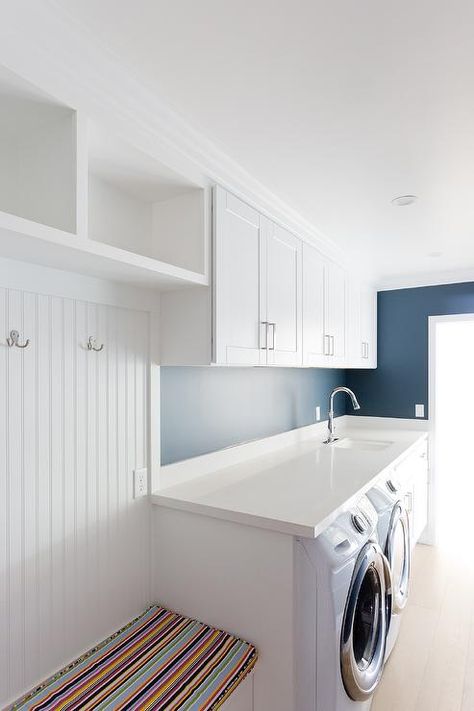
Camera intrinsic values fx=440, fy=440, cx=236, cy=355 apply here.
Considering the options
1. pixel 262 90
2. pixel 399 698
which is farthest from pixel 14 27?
pixel 399 698

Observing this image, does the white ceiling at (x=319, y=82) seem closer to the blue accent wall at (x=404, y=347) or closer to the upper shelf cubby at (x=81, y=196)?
the upper shelf cubby at (x=81, y=196)

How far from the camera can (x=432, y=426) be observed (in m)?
3.82

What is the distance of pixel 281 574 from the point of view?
4.97 ft

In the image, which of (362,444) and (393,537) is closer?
(393,537)

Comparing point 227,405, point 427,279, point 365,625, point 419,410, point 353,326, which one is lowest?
point 365,625

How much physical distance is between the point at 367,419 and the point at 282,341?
7.35ft

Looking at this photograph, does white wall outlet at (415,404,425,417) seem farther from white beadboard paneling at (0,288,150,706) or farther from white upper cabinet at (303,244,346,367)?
white beadboard paneling at (0,288,150,706)

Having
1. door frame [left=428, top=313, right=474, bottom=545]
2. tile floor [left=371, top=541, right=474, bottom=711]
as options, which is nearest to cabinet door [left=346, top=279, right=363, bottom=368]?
door frame [left=428, top=313, right=474, bottom=545]

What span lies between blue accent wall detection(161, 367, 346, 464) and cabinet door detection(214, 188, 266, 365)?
0.33 metres

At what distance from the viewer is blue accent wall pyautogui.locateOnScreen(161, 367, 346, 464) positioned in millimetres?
2006

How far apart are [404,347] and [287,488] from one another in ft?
8.19

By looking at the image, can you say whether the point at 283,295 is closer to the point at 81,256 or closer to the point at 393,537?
the point at 81,256

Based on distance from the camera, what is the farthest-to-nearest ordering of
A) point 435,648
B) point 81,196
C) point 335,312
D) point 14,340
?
point 335,312 → point 435,648 → point 14,340 → point 81,196

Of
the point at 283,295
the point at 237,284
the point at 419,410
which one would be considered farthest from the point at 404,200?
the point at 419,410
